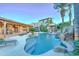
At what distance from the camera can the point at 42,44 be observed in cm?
134

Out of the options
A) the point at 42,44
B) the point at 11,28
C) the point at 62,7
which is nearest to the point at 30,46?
the point at 42,44

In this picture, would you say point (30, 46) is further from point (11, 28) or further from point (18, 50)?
point (11, 28)

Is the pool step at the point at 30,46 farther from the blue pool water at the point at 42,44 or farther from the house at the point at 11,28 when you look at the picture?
the house at the point at 11,28

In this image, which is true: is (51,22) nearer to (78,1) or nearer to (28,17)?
(28,17)

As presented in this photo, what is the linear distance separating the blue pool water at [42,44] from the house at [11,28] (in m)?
0.13

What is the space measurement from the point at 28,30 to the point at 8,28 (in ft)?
0.64

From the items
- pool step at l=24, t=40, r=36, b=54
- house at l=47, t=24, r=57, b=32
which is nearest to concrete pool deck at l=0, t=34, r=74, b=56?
pool step at l=24, t=40, r=36, b=54

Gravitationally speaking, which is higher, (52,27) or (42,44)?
(52,27)

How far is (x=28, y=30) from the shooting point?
135 cm

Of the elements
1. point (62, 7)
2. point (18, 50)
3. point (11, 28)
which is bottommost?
point (18, 50)

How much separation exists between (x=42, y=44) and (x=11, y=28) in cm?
34

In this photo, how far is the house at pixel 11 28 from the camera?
1333 millimetres

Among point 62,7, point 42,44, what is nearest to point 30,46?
point 42,44

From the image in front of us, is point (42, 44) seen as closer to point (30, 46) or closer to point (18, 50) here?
point (30, 46)
